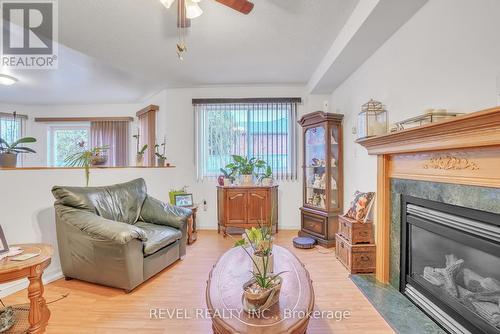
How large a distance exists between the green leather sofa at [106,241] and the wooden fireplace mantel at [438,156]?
7.26ft

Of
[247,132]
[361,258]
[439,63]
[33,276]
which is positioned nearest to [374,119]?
[439,63]

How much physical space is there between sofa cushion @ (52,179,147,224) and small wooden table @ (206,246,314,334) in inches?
62.7

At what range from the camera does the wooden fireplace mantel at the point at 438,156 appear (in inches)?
46.3

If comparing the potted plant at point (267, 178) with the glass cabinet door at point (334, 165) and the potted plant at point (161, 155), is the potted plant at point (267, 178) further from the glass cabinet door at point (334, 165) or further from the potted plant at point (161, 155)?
the potted plant at point (161, 155)

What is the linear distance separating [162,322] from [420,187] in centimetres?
221

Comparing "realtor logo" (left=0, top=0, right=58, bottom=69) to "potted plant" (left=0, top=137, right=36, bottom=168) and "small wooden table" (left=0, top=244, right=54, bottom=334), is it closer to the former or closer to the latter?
"potted plant" (left=0, top=137, right=36, bottom=168)

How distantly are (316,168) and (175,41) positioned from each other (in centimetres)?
253

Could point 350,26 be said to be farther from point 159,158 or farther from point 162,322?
point 159,158

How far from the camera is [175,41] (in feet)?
8.54

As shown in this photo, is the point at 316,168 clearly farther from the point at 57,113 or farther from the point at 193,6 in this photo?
the point at 57,113

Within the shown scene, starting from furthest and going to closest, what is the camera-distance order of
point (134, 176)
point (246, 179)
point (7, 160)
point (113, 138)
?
point (113, 138), point (246, 179), point (134, 176), point (7, 160)

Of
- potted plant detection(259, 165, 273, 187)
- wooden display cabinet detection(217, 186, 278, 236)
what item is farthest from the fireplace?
potted plant detection(259, 165, 273, 187)

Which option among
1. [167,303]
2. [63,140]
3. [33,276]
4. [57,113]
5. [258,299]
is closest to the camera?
[258,299]

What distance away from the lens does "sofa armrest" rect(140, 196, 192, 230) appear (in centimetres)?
279
